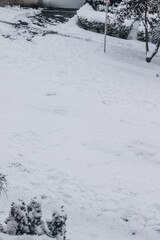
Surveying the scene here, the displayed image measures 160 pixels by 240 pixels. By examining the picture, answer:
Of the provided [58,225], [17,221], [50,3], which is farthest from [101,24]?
[17,221]

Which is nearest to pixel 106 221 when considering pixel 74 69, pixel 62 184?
pixel 62 184

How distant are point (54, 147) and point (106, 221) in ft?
7.29

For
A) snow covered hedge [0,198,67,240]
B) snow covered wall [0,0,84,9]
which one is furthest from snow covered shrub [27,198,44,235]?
snow covered wall [0,0,84,9]

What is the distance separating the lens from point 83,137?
6.79m

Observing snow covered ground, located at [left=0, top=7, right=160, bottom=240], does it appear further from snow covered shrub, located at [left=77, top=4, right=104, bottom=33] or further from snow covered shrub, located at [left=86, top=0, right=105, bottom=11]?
snow covered shrub, located at [left=86, top=0, right=105, bottom=11]

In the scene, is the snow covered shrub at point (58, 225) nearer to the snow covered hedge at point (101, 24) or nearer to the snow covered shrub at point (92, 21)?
the snow covered hedge at point (101, 24)

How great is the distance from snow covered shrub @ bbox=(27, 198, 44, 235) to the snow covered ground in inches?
4.6

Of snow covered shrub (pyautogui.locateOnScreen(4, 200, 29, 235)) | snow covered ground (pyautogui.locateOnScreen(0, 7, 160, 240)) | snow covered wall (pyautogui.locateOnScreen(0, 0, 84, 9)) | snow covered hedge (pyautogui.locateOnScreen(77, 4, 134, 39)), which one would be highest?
snow covered wall (pyautogui.locateOnScreen(0, 0, 84, 9))

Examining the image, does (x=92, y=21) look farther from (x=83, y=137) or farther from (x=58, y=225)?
(x=58, y=225)

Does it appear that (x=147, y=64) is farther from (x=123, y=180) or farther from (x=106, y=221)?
(x=106, y=221)

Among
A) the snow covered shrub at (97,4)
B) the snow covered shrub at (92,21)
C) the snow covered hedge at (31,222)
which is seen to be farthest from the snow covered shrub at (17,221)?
the snow covered shrub at (97,4)

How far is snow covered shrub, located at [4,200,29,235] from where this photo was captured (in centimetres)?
329

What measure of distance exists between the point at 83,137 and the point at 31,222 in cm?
353

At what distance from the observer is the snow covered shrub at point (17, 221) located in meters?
3.29
